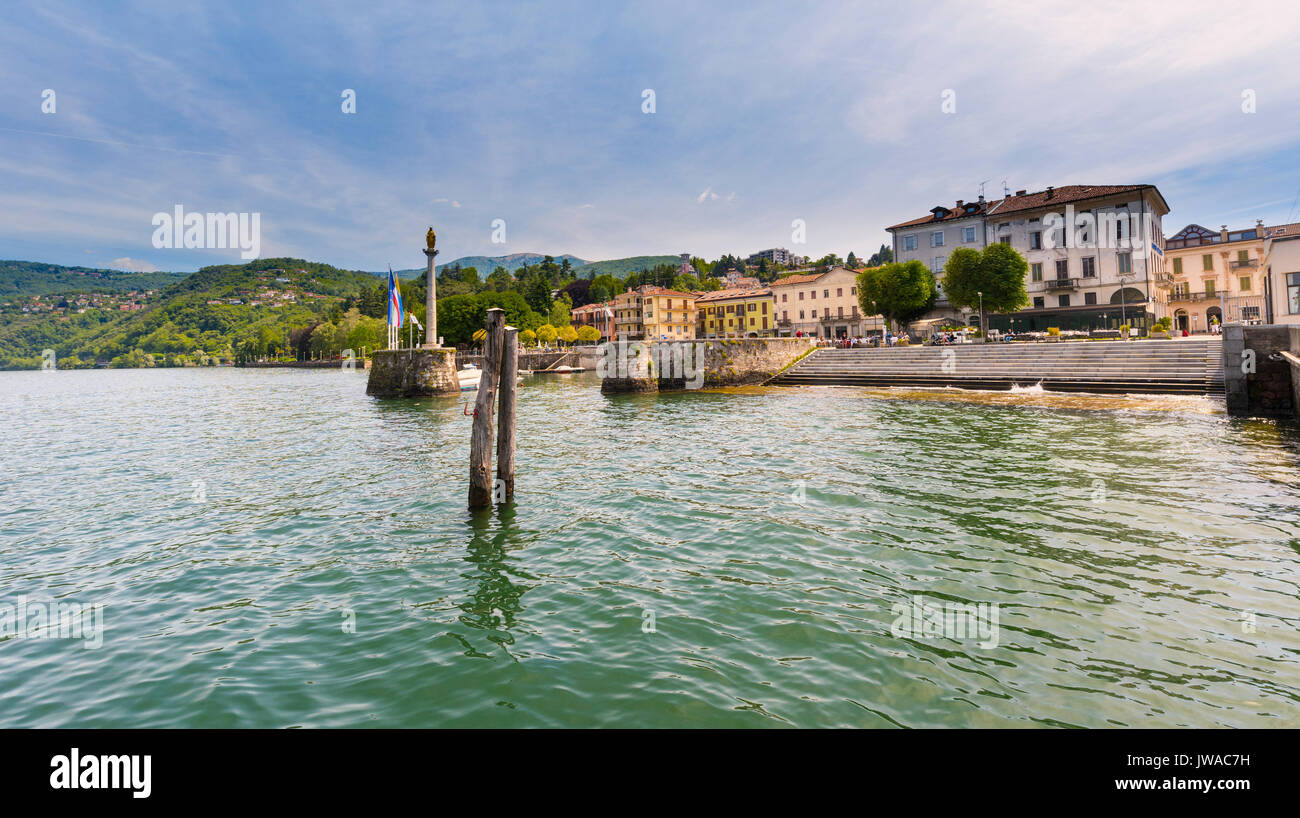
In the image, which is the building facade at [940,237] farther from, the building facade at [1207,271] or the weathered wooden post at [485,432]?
the weathered wooden post at [485,432]

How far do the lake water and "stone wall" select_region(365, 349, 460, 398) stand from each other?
2526cm

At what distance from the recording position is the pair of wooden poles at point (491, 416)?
11.8m

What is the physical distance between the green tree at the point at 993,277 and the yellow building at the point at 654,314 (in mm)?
62415

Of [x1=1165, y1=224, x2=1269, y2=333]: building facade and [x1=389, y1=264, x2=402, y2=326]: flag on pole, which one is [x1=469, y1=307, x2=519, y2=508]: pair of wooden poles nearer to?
[x1=389, y1=264, x2=402, y2=326]: flag on pole

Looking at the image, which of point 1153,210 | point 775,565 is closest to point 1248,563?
point 775,565

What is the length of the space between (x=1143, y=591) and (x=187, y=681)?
9.87 metres

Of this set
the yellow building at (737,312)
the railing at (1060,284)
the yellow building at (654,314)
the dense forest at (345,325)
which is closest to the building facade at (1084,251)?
the railing at (1060,284)

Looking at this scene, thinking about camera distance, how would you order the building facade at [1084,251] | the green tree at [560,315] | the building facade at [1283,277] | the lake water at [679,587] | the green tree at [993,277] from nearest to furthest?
1. the lake water at [679,587]
2. the building facade at [1283,277]
3. the green tree at [993,277]
4. the building facade at [1084,251]
5. the green tree at [560,315]

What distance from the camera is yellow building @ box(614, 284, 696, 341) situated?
378 feet

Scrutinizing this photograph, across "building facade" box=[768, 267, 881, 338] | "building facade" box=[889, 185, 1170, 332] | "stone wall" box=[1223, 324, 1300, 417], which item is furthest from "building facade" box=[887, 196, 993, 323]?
"stone wall" box=[1223, 324, 1300, 417]

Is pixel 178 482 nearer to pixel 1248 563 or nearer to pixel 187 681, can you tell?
pixel 187 681

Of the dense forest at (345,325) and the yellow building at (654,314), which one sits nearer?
the dense forest at (345,325)

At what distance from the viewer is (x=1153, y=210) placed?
57844 mm

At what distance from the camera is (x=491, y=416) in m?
11.9
